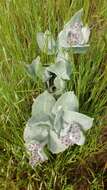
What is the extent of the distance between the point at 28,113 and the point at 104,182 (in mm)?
248

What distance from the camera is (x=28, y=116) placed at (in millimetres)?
1075

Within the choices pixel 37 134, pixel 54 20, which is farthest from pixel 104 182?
pixel 54 20

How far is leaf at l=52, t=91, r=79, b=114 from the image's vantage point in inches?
37.3

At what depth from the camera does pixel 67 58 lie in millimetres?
1015

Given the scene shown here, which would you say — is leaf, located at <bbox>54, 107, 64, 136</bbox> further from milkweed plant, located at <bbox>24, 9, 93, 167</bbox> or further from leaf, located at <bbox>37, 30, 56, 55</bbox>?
leaf, located at <bbox>37, 30, 56, 55</bbox>

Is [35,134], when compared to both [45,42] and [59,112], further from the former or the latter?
[45,42]

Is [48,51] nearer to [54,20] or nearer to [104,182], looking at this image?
[54,20]

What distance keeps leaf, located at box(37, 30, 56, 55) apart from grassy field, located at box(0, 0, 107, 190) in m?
0.03

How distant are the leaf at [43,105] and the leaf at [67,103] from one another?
17 mm

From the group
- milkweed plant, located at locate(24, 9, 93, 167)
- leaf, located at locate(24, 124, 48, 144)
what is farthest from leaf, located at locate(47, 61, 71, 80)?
leaf, located at locate(24, 124, 48, 144)

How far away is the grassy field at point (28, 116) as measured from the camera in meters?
1.02

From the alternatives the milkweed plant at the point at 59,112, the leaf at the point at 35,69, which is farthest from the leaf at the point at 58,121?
the leaf at the point at 35,69

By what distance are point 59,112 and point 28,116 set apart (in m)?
0.14

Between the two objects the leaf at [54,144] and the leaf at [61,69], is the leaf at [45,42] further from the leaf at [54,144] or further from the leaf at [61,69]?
the leaf at [54,144]
